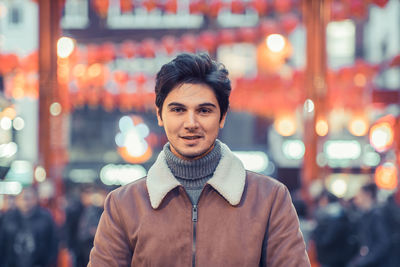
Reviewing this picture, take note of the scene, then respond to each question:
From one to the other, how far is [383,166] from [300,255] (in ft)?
58.9

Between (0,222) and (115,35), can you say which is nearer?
(0,222)

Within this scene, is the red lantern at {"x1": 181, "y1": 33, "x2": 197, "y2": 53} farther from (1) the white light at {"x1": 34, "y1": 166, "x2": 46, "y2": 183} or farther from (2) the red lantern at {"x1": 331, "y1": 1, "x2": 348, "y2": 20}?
(1) the white light at {"x1": 34, "y1": 166, "x2": 46, "y2": 183}

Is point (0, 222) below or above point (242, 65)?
below

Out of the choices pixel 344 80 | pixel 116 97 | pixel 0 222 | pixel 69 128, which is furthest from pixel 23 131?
pixel 0 222

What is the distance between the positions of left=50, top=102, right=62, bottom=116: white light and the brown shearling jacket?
7.63m

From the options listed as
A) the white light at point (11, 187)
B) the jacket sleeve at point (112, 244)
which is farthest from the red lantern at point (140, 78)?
the jacket sleeve at point (112, 244)

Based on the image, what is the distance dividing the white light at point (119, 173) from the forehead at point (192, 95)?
1074 inches

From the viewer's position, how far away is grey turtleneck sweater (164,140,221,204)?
230 centimetres

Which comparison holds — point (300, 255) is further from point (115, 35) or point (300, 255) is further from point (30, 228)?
point (115, 35)

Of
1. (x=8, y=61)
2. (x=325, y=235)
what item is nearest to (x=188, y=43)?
(x=8, y=61)

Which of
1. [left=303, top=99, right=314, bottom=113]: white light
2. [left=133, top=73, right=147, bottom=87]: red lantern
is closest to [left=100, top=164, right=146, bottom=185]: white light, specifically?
[left=133, top=73, right=147, bottom=87]: red lantern

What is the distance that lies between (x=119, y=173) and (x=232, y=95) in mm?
11330

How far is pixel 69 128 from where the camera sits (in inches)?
1232

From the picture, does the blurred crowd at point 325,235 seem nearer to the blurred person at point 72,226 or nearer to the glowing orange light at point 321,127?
the glowing orange light at point 321,127
